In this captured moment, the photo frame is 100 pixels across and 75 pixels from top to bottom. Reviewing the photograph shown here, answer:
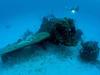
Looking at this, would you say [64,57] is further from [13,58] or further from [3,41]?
[3,41]

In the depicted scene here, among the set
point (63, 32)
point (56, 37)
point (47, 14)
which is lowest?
point (56, 37)

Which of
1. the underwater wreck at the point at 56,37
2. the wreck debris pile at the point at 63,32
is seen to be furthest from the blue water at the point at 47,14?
the wreck debris pile at the point at 63,32

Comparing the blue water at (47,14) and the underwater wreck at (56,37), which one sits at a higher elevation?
the blue water at (47,14)

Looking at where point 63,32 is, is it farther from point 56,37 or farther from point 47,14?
point 47,14

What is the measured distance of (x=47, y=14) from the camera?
394 inches

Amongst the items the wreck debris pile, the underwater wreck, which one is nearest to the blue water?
the underwater wreck

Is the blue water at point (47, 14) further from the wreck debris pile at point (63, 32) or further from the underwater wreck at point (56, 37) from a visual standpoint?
the wreck debris pile at point (63, 32)

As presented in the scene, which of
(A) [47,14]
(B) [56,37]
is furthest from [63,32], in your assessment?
(A) [47,14]

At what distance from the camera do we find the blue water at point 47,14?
256 inches

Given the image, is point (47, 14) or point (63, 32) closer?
point (63, 32)

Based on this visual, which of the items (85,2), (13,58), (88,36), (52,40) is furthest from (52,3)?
(13,58)

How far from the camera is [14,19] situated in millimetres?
9898

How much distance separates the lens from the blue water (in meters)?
6.50

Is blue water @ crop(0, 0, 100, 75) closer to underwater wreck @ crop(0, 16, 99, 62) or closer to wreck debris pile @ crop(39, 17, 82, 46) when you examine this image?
underwater wreck @ crop(0, 16, 99, 62)
